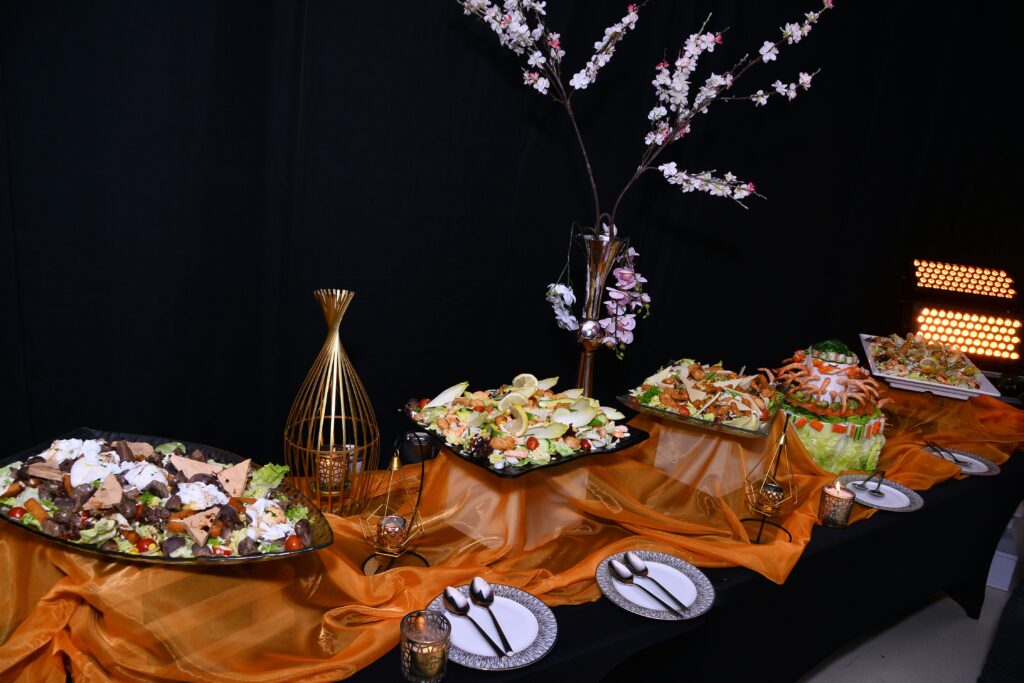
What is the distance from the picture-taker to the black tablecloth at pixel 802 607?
149 cm

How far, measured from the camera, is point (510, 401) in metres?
2.00

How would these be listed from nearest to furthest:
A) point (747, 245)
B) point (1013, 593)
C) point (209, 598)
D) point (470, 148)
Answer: point (209, 598), point (1013, 593), point (470, 148), point (747, 245)

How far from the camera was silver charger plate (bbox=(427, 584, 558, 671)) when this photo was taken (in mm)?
1331

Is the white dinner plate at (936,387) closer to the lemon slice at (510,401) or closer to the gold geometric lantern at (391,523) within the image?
the lemon slice at (510,401)

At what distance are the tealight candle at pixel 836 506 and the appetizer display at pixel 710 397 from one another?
255mm

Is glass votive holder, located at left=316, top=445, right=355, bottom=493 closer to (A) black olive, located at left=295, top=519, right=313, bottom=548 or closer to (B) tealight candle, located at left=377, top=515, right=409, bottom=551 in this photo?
(B) tealight candle, located at left=377, top=515, right=409, bottom=551

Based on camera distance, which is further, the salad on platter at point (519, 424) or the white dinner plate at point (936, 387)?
the white dinner plate at point (936, 387)

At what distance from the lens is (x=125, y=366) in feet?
7.12

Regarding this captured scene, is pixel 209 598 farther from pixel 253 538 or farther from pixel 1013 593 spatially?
pixel 1013 593

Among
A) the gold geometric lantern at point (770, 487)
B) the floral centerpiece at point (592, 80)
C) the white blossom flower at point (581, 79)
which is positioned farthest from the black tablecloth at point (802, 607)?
the white blossom flower at point (581, 79)

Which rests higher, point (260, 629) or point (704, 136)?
point (704, 136)

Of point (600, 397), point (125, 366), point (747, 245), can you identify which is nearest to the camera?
point (125, 366)

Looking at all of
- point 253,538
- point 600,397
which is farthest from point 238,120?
point 600,397

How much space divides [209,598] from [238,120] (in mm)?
1488
